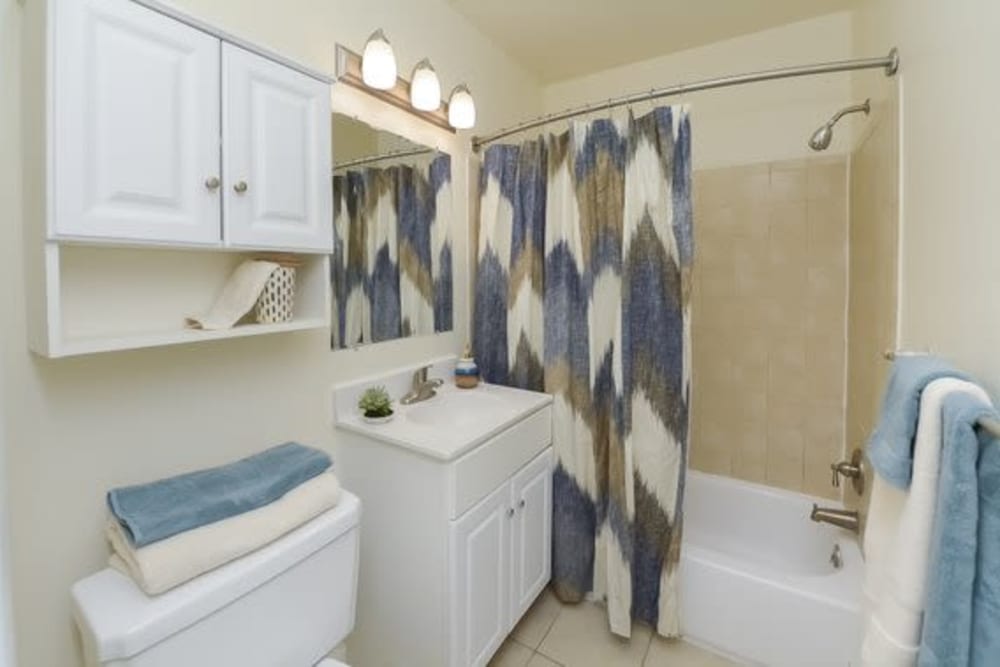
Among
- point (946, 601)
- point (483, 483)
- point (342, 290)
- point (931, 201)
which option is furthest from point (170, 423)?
point (931, 201)

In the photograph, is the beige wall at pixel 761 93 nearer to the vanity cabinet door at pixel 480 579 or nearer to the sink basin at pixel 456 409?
the sink basin at pixel 456 409

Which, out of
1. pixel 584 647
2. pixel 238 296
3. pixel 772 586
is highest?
pixel 238 296

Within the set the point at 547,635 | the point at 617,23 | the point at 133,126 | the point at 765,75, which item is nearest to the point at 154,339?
the point at 133,126

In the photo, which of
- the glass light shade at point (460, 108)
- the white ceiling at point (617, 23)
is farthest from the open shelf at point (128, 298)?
the white ceiling at point (617, 23)

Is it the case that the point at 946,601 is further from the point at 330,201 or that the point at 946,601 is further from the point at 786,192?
the point at 786,192

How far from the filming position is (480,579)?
1.37 metres

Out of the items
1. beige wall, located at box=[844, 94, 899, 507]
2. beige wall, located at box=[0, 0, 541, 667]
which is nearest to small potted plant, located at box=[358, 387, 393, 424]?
beige wall, located at box=[0, 0, 541, 667]

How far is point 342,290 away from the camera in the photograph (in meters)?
1.48

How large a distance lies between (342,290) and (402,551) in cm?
85

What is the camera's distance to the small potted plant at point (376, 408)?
4.69 ft

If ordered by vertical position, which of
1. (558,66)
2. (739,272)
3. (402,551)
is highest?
(558,66)

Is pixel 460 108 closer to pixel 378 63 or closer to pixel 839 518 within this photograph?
pixel 378 63

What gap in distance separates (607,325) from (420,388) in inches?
29.5

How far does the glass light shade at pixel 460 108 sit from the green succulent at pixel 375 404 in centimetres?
112
